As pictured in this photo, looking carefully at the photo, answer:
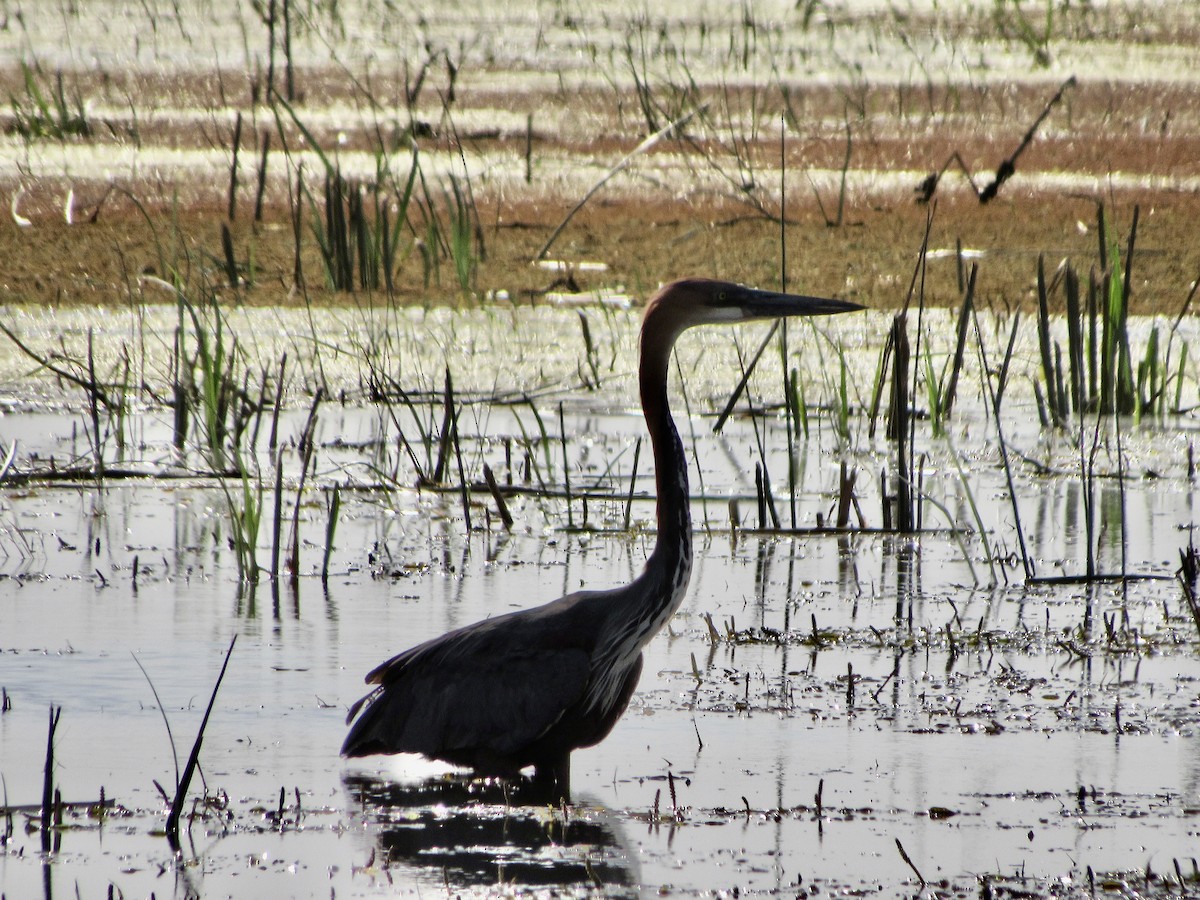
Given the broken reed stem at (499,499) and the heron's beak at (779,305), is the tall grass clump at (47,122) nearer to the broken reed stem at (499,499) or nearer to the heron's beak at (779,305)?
the broken reed stem at (499,499)

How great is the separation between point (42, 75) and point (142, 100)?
93 cm

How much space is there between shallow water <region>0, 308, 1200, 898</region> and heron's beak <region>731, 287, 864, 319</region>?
0.82 m

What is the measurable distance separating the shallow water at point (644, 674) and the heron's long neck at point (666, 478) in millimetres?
352

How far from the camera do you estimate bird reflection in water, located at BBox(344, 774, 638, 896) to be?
3234 millimetres

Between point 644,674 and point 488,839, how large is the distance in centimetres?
113

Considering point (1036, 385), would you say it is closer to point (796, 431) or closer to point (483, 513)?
point (796, 431)

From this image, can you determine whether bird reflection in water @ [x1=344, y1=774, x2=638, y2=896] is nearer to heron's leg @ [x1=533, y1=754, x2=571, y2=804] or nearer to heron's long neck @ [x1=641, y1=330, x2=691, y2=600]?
heron's leg @ [x1=533, y1=754, x2=571, y2=804]

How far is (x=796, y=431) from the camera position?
649cm

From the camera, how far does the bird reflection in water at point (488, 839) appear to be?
10.6 feet

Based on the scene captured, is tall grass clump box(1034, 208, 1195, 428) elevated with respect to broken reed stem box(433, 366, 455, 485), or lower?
elevated

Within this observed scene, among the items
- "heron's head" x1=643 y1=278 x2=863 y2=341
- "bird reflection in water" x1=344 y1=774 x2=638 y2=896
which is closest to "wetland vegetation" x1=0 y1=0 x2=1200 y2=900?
"bird reflection in water" x1=344 y1=774 x2=638 y2=896

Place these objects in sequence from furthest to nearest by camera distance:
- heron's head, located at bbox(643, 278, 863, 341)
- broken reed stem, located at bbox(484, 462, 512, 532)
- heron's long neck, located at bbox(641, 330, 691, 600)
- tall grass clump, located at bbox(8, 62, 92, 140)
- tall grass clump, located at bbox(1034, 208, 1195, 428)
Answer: tall grass clump, located at bbox(8, 62, 92, 140) → tall grass clump, located at bbox(1034, 208, 1195, 428) → broken reed stem, located at bbox(484, 462, 512, 532) → heron's head, located at bbox(643, 278, 863, 341) → heron's long neck, located at bbox(641, 330, 691, 600)

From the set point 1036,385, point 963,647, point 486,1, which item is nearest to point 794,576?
point 963,647

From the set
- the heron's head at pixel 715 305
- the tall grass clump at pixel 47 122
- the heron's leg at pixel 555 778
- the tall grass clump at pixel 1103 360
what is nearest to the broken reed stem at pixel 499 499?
the heron's head at pixel 715 305
